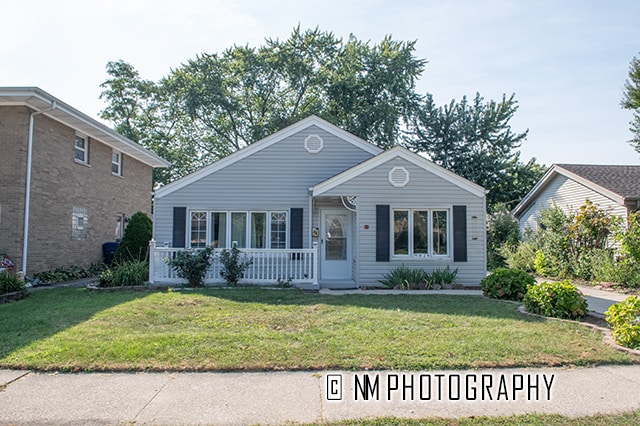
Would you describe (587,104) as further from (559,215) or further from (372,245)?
(372,245)

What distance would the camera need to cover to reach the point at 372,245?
11.6m

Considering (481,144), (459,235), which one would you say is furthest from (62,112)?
(481,144)

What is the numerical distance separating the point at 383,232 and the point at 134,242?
316 inches

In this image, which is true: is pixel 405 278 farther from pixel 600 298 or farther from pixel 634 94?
pixel 634 94

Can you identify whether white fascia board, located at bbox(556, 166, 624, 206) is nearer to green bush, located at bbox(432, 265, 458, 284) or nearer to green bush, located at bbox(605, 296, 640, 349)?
green bush, located at bbox(432, 265, 458, 284)

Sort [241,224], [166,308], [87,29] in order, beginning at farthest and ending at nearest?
[241,224] < [87,29] < [166,308]

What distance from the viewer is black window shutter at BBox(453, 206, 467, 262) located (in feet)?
38.2

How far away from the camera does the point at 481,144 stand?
25750 mm

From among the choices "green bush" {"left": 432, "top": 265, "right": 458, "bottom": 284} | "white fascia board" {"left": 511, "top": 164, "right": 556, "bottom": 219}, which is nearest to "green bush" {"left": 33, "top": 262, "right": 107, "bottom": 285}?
Result: "green bush" {"left": 432, "top": 265, "right": 458, "bottom": 284}

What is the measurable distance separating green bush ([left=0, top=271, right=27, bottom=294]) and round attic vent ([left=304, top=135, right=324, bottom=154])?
8.41 metres

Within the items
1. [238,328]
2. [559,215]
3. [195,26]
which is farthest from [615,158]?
[238,328]

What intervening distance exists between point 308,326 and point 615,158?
24.8 meters

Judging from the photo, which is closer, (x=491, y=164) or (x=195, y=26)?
(x=195, y=26)

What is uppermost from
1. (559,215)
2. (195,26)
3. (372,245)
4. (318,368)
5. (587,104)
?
(195,26)
